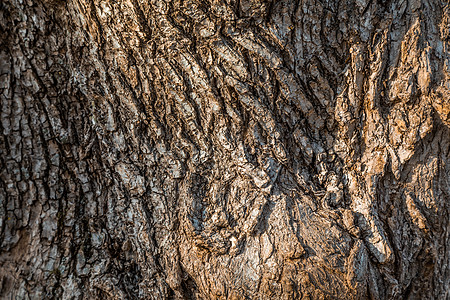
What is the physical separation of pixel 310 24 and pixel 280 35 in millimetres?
161

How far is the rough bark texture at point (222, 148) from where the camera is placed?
160 centimetres

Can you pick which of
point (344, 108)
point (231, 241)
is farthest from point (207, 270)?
point (344, 108)

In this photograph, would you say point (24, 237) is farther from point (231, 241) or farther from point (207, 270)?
point (231, 241)

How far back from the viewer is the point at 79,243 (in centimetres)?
173

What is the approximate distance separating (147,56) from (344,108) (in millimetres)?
1022

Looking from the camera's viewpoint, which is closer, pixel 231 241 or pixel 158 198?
pixel 231 241

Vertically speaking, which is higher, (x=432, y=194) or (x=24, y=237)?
(x=432, y=194)

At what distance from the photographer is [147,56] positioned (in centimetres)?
163

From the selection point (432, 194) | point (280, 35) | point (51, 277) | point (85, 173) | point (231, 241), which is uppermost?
point (280, 35)

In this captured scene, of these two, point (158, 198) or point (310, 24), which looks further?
point (158, 198)

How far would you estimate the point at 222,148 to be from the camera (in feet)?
5.46

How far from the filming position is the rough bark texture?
1.60 meters

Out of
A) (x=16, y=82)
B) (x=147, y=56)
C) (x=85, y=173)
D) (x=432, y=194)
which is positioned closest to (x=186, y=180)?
(x=85, y=173)

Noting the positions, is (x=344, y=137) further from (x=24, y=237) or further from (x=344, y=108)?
(x=24, y=237)
